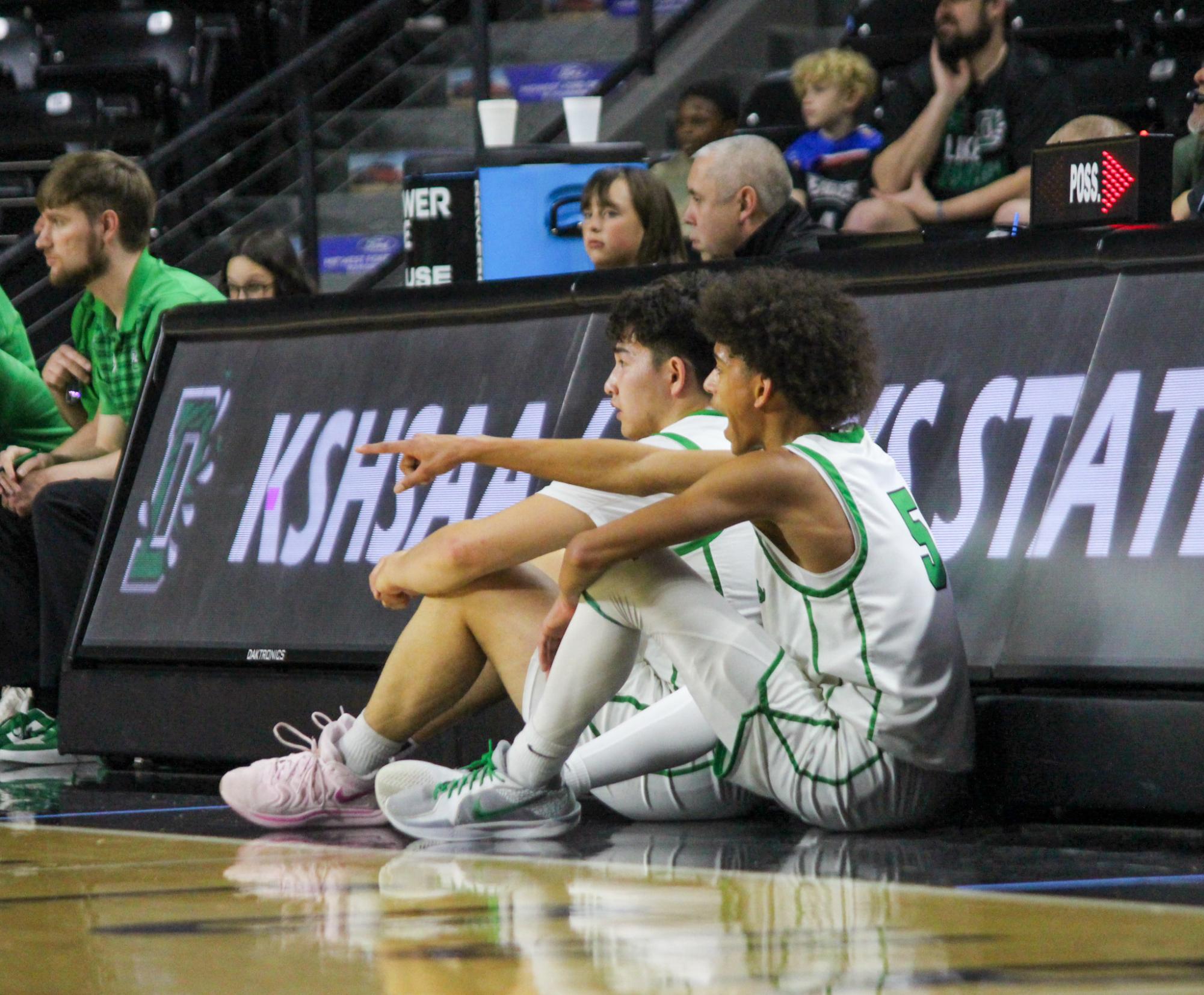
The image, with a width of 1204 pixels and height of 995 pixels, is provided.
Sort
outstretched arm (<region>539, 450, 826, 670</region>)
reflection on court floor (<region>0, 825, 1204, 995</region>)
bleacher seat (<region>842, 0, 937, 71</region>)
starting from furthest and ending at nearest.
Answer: bleacher seat (<region>842, 0, 937, 71</region>)
outstretched arm (<region>539, 450, 826, 670</region>)
reflection on court floor (<region>0, 825, 1204, 995</region>)

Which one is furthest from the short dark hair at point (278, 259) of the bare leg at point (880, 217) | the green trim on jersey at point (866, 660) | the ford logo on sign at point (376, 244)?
the green trim on jersey at point (866, 660)

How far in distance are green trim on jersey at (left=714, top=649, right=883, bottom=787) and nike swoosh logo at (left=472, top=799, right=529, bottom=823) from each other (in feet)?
1.40

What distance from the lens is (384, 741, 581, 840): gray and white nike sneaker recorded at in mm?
3848

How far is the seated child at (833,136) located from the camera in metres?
7.83

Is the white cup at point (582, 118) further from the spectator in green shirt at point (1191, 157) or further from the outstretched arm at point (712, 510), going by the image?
the outstretched arm at point (712, 510)

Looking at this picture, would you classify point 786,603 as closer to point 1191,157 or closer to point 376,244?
point 1191,157

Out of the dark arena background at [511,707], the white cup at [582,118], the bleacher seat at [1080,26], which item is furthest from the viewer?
the bleacher seat at [1080,26]

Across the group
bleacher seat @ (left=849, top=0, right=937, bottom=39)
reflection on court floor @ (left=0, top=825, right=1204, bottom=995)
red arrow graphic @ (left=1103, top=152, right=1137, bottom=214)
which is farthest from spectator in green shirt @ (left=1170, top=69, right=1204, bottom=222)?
reflection on court floor @ (left=0, top=825, right=1204, bottom=995)

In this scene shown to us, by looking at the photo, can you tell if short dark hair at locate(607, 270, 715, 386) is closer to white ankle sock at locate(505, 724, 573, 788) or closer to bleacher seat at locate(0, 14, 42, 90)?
white ankle sock at locate(505, 724, 573, 788)

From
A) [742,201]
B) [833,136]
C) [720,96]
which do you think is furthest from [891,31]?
[742,201]

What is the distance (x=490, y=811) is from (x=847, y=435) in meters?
0.96

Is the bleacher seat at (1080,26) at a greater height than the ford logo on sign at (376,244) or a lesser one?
greater

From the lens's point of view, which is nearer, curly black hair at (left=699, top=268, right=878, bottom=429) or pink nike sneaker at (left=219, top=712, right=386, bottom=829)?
curly black hair at (left=699, top=268, right=878, bottom=429)

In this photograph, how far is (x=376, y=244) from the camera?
1030 centimetres
